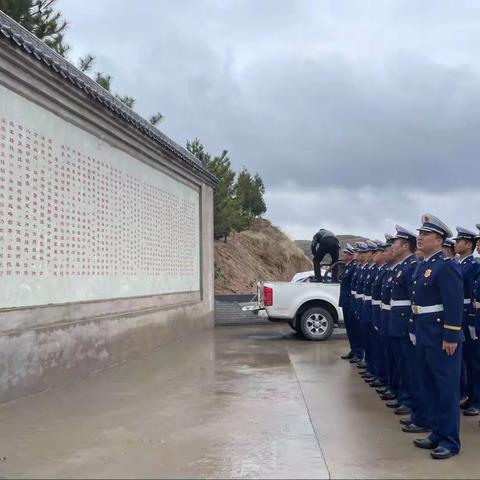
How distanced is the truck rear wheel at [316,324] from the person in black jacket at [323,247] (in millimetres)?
1097

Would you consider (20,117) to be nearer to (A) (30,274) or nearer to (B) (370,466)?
(A) (30,274)

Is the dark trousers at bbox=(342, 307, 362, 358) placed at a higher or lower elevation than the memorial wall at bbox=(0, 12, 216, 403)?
lower

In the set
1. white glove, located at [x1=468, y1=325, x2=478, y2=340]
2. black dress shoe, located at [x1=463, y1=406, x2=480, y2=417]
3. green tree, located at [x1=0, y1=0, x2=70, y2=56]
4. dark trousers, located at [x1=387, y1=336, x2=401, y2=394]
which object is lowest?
black dress shoe, located at [x1=463, y1=406, x2=480, y2=417]

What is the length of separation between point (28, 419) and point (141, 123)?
6357 mm

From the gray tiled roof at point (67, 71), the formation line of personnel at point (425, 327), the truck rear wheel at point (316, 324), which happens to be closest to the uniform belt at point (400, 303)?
the formation line of personnel at point (425, 327)

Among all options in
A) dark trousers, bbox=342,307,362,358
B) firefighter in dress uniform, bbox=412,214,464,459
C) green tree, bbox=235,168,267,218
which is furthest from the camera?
green tree, bbox=235,168,267,218

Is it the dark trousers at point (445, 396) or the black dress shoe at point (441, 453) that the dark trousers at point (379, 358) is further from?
the black dress shoe at point (441, 453)

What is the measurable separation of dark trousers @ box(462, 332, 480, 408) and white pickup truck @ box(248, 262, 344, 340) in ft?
20.8

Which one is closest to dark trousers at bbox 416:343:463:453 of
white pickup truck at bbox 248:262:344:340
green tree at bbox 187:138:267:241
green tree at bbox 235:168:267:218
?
white pickup truck at bbox 248:262:344:340

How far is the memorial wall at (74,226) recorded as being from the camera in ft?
24.4

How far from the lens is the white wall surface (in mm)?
7535

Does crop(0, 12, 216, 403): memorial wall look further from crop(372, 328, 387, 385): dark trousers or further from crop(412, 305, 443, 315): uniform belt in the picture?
crop(412, 305, 443, 315): uniform belt

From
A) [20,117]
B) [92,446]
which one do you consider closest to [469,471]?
[92,446]

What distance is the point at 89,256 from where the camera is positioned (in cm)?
954
